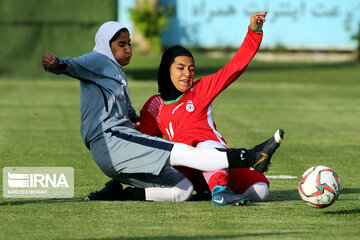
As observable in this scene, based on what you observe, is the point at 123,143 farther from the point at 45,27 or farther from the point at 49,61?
the point at 45,27

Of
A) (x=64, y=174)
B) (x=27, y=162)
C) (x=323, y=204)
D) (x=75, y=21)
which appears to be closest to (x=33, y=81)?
(x=75, y=21)

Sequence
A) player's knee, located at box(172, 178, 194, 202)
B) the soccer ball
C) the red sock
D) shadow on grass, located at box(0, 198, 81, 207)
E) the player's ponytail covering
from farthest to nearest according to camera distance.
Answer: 1. the player's ponytail covering
2. player's knee, located at box(172, 178, 194, 202)
3. shadow on grass, located at box(0, 198, 81, 207)
4. the red sock
5. the soccer ball

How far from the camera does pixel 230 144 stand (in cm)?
1099

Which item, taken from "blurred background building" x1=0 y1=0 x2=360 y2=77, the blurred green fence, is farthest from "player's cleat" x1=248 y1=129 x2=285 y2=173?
"blurred background building" x1=0 y1=0 x2=360 y2=77

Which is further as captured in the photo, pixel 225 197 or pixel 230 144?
pixel 230 144

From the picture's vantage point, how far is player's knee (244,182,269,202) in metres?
6.80

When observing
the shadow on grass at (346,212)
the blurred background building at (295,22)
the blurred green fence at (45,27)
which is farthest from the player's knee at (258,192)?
the blurred background building at (295,22)

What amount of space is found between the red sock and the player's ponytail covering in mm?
979

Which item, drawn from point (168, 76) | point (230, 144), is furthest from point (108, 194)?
point (230, 144)

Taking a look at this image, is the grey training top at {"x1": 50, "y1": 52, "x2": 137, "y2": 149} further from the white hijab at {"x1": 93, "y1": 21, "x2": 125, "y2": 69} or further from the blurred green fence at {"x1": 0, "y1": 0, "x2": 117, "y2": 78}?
the blurred green fence at {"x1": 0, "y1": 0, "x2": 117, "y2": 78}

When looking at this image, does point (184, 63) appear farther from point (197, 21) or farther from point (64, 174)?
point (197, 21)

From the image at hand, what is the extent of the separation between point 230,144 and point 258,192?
4.20 metres

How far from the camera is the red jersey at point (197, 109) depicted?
7.00m

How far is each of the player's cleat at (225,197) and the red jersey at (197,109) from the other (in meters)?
0.63
